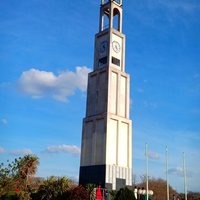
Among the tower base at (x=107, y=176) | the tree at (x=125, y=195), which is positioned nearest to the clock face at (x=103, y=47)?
the tower base at (x=107, y=176)

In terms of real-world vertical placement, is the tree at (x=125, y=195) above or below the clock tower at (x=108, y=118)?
below

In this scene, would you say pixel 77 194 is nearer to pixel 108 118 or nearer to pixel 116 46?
pixel 108 118

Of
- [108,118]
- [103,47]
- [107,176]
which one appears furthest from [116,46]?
[107,176]

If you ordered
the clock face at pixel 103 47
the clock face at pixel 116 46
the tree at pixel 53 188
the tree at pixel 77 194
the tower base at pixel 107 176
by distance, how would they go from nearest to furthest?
the tree at pixel 77 194, the tree at pixel 53 188, the tower base at pixel 107 176, the clock face at pixel 103 47, the clock face at pixel 116 46

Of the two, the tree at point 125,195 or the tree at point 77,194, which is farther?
the tree at point 77,194

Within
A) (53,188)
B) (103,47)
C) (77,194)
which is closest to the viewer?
(77,194)

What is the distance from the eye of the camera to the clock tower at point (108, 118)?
46.2 meters

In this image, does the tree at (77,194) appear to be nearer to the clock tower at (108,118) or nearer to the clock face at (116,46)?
the clock tower at (108,118)

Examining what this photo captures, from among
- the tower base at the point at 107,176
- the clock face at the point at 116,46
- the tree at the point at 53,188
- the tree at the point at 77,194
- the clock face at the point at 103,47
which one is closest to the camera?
the tree at the point at 77,194

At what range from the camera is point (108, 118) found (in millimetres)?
47344

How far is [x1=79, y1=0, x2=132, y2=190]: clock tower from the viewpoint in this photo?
46.2m

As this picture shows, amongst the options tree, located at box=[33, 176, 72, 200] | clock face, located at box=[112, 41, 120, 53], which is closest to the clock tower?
clock face, located at box=[112, 41, 120, 53]

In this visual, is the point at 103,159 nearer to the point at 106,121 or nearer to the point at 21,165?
the point at 106,121

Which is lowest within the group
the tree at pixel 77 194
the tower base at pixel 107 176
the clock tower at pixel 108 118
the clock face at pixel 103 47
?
the tree at pixel 77 194
